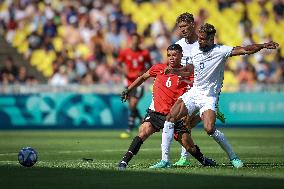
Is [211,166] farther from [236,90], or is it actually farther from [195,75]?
[236,90]

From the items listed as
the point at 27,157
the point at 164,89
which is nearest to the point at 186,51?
the point at 164,89

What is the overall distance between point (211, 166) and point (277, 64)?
56.9 feet

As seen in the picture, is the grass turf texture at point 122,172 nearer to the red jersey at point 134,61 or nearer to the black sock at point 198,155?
the black sock at point 198,155

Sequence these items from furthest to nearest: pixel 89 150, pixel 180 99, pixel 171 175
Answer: pixel 89 150
pixel 180 99
pixel 171 175

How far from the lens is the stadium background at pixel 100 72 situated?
2160 centimetres

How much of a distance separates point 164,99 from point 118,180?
8.07 feet

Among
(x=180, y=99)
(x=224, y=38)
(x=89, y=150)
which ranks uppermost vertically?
(x=224, y=38)

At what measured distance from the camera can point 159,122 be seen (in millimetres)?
12805

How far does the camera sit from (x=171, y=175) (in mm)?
11445

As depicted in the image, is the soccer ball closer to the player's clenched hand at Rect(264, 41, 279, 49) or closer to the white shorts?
the white shorts

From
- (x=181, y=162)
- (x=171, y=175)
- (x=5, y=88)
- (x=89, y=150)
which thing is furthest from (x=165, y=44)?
(x=171, y=175)

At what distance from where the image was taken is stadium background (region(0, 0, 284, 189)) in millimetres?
21597

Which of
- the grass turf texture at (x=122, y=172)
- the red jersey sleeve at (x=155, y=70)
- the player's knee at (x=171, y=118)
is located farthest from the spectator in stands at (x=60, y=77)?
the player's knee at (x=171, y=118)

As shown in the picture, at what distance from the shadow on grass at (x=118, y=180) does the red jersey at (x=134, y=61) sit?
10.7 metres
